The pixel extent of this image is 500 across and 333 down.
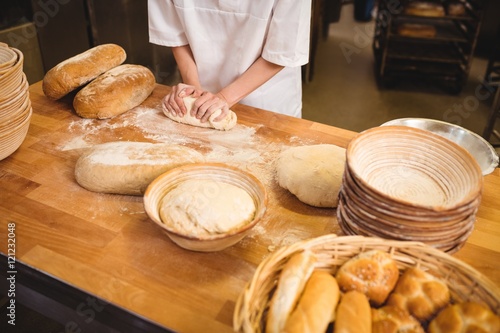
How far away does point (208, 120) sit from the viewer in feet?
6.15

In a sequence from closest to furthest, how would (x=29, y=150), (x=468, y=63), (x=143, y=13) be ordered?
(x=29, y=150)
(x=143, y=13)
(x=468, y=63)

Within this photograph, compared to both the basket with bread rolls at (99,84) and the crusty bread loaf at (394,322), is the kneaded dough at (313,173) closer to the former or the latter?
the crusty bread loaf at (394,322)

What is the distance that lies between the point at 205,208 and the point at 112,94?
0.97 metres

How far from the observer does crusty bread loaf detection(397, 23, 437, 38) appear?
478cm

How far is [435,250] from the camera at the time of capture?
102cm

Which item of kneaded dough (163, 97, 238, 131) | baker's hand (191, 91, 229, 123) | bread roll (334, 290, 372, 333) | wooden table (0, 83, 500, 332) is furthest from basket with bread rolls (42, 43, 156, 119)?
bread roll (334, 290, 372, 333)

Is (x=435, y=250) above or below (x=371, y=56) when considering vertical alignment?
above

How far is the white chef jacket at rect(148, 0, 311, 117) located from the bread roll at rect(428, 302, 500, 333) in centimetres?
133

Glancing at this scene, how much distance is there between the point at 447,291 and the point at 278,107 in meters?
1.54

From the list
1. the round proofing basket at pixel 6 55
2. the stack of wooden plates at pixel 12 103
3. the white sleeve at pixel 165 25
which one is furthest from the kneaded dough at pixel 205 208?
the white sleeve at pixel 165 25

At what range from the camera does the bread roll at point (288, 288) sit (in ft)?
2.97

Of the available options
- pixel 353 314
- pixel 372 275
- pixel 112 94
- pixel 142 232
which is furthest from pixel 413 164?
pixel 112 94

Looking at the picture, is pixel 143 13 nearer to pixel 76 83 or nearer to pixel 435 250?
pixel 76 83

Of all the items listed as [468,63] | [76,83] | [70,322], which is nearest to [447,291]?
[70,322]
